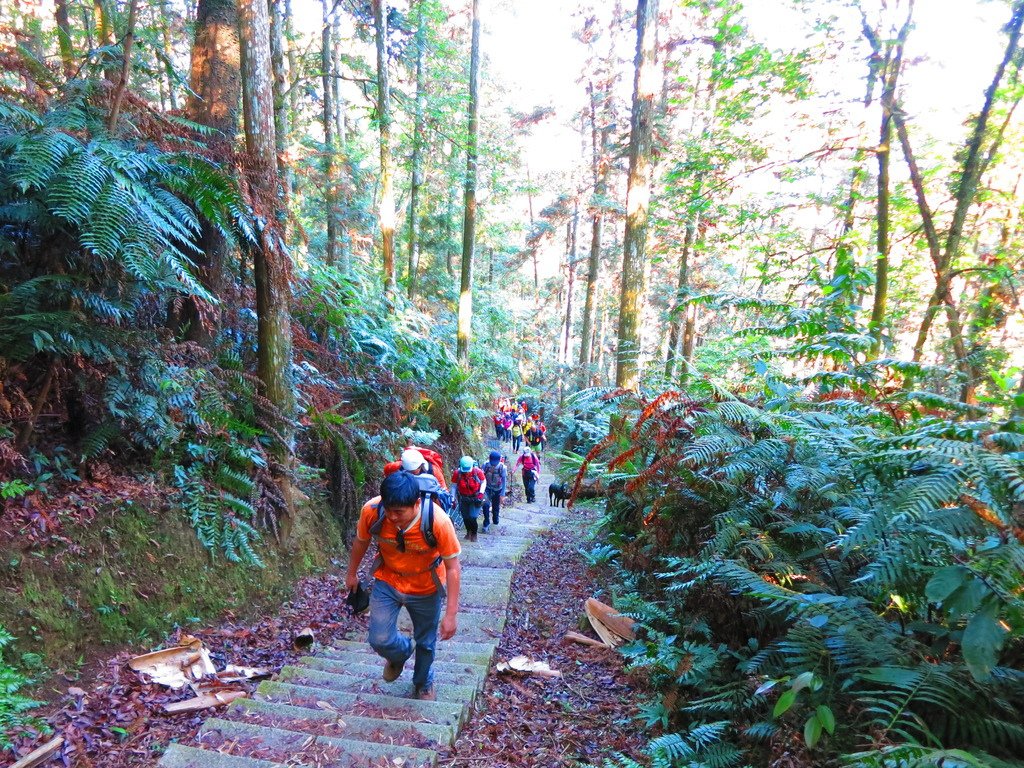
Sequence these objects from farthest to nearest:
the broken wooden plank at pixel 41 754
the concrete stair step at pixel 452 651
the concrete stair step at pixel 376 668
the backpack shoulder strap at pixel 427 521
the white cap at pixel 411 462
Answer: the concrete stair step at pixel 452 651
the concrete stair step at pixel 376 668
the white cap at pixel 411 462
the backpack shoulder strap at pixel 427 521
the broken wooden plank at pixel 41 754

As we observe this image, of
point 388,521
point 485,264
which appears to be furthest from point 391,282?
point 485,264

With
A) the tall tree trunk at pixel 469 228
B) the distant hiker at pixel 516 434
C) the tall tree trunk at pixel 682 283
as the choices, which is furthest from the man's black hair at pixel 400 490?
the distant hiker at pixel 516 434


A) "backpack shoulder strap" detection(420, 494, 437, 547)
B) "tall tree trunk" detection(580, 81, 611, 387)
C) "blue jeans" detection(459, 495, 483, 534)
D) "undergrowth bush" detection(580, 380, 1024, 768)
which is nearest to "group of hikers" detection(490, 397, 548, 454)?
"tall tree trunk" detection(580, 81, 611, 387)

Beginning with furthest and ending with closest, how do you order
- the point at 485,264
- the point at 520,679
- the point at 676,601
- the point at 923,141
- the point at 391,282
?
1. the point at 485,264
2. the point at 391,282
3. the point at 923,141
4. the point at 676,601
5. the point at 520,679

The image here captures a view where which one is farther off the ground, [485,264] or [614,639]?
[485,264]

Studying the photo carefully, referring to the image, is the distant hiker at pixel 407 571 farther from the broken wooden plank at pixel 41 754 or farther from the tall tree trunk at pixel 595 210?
the tall tree trunk at pixel 595 210

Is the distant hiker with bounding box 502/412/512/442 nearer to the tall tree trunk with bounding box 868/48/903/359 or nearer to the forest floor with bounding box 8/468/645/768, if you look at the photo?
the tall tree trunk with bounding box 868/48/903/359

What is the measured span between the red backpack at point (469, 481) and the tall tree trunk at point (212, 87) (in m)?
4.37

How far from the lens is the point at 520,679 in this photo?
4.61m

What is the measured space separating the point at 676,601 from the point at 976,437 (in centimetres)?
277

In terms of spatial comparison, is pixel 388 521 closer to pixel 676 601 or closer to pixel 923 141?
pixel 676 601

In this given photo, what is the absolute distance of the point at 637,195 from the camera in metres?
9.17

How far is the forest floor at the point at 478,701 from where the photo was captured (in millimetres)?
3416

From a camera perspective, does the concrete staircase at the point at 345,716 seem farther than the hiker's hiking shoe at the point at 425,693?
No
